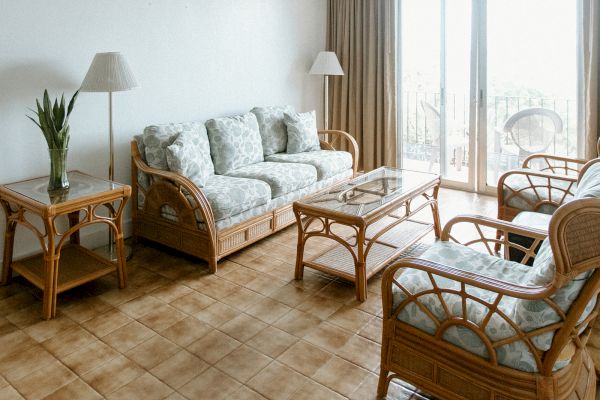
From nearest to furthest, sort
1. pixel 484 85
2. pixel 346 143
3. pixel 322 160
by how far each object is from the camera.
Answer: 1. pixel 322 160
2. pixel 484 85
3. pixel 346 143

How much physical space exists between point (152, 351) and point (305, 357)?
2.32ft

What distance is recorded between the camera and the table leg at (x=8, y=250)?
282cm

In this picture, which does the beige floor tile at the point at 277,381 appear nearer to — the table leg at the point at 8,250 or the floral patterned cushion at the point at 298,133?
the table leg at the point at 8,250

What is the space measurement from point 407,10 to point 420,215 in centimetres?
215

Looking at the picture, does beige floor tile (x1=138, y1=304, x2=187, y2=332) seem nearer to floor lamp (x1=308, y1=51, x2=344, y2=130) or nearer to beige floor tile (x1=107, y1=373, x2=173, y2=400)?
beige floor tile (x1=107, y1=373, x2=173, y2=400)

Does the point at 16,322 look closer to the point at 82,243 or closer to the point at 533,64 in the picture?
the point at 82,243

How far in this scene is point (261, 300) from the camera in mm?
2721

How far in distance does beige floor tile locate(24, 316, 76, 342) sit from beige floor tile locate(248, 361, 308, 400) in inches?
42.5

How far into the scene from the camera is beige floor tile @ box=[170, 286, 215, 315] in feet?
8.63

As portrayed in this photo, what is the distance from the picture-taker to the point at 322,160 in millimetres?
4086

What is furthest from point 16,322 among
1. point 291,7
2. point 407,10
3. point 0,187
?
point 407,10

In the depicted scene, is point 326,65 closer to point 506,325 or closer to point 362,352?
point 362,352

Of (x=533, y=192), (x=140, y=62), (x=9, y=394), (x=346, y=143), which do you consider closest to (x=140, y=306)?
(x=9, y=394)

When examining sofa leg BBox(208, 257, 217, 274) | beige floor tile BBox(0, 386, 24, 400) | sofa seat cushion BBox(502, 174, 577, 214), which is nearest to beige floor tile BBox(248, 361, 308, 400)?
beige floor tile BBox(0, 386, 24, 400)
